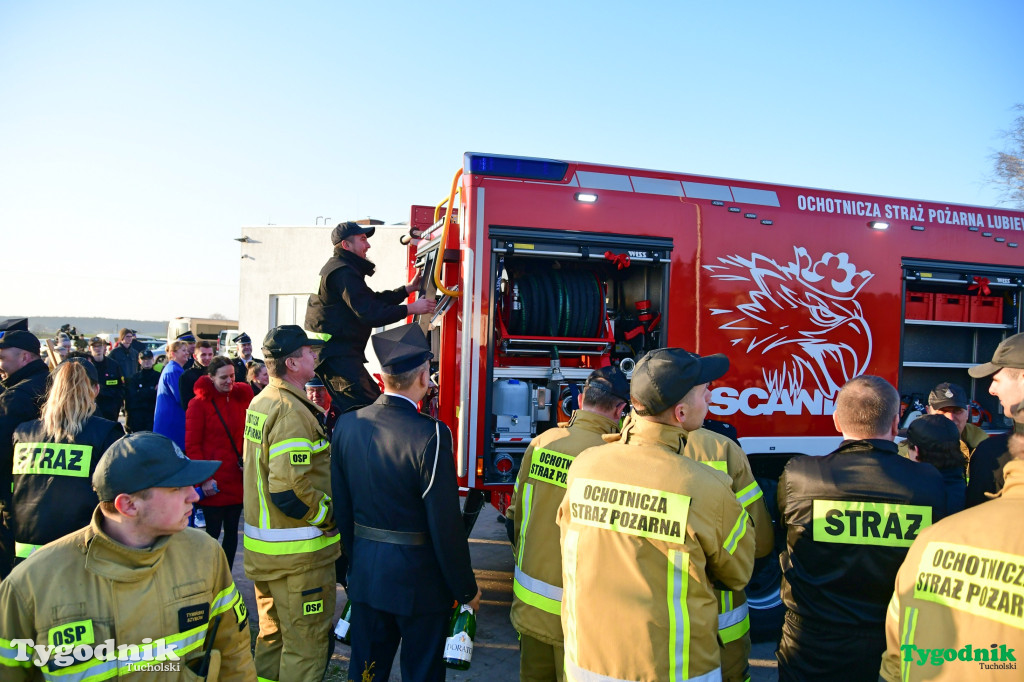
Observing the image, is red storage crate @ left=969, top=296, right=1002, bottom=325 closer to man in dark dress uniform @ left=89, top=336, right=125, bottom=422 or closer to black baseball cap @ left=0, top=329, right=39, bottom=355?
black baseball cap @ left=0, top=329, right=39, bottom=355

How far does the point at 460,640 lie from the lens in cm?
291

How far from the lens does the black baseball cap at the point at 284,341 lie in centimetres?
371

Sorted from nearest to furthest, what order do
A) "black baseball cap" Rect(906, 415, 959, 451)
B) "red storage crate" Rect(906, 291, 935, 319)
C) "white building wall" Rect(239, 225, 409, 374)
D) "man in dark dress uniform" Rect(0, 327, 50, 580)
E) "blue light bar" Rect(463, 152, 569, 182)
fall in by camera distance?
"black baseball cap" Rect(906, 415, 959, 451)
"man in dark dress uniform" Rect(0, 327, 50, 580)
"blue light bar" Rect(463, 152, 569, 182)
"red storage crate" Rect(906, 291, 935, 319)
"white building wall" Rect(239, 225, 409, 374)

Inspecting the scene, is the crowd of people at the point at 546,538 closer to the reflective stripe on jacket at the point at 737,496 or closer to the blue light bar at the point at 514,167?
the reflective stripe on jacket at the point at 737,496

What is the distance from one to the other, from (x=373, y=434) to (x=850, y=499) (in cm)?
199

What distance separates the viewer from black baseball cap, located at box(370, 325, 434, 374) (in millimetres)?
3061

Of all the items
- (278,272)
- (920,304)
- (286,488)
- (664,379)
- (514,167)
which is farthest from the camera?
(278,272)

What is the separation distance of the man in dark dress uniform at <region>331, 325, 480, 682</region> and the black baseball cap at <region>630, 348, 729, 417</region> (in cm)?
105

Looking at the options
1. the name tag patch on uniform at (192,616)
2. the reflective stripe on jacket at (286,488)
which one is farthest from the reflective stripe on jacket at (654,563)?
the reflective stripe on jacket at (286,488)

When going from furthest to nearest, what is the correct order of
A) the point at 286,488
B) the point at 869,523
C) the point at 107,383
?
the point at 107,383, the point at 286,488, the point at 869,523

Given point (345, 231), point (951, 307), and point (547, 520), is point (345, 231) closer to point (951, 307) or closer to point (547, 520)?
point (547, 520)

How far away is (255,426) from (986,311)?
6487mm

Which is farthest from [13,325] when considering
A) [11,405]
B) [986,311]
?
[986,311]

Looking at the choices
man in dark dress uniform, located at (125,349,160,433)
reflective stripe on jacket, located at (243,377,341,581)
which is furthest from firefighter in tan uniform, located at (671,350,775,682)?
man in dark dress uniform, located at (125,349,160,433)
